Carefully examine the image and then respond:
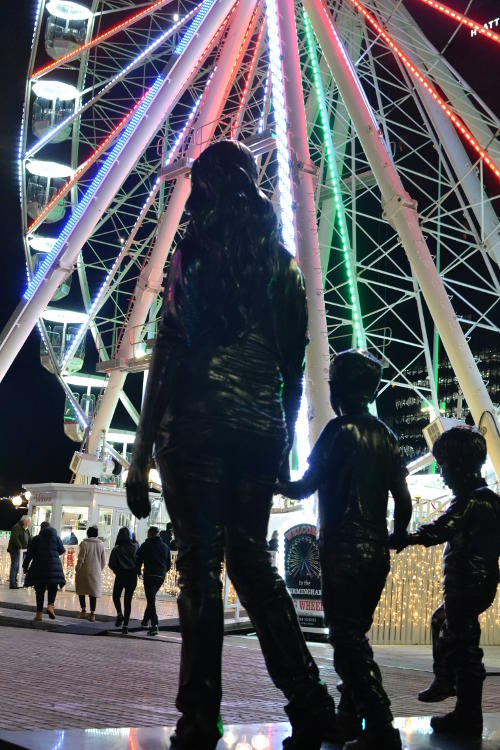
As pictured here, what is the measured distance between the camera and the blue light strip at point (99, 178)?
19.7 meters

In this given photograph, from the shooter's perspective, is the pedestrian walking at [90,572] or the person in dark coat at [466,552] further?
the pedestrian walking at [90,572]

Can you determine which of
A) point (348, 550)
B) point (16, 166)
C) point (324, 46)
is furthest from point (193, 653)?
point (16, 166)

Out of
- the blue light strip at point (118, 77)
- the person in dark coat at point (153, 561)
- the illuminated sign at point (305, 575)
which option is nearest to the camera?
the illuminated sign at point (305, 575)

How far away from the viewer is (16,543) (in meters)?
24.1

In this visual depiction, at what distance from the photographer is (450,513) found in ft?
16.3

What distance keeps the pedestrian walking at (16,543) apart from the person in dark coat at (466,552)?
20496 mm

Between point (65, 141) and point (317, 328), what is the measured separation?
1352 centimetres

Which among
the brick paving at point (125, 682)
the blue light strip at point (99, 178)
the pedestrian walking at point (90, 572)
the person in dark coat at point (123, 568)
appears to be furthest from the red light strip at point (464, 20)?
the pedestrian walking at point (90, 572)

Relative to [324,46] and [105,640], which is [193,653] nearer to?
[105,640]

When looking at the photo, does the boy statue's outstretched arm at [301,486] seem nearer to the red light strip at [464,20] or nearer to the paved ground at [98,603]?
the paved ground at [98,603]

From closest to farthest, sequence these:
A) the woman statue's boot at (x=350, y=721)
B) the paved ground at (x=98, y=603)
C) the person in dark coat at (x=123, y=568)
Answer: the woman statue's boot at (x=350, y=721) < the person in dark coat at (x=123, y=568) < the paved ground at (x=98, y=603)

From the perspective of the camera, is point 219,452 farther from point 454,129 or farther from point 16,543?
point 16,543

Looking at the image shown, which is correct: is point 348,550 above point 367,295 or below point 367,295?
Result: below

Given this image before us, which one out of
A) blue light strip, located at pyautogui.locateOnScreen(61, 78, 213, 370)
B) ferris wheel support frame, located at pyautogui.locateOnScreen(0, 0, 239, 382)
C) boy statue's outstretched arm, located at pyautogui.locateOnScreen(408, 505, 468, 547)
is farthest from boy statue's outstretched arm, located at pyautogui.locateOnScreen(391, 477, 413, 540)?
blue light strip, located at pyautogui.locateOnScreen(61, 78, 213, 370)
